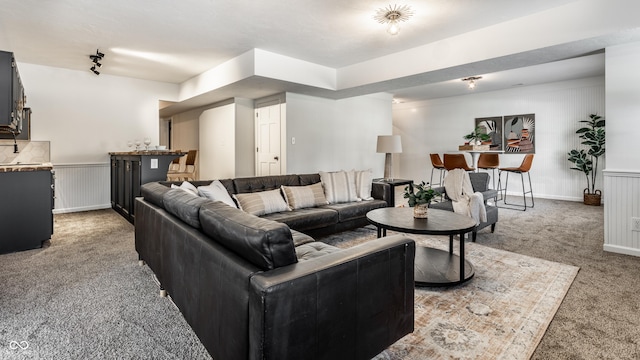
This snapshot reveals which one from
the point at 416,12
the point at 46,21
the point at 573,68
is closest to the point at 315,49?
the point at 416,12

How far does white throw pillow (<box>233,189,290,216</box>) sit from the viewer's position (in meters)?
3.37

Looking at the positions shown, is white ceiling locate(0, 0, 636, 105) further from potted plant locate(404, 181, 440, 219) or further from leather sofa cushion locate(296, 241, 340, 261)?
leather sofa cushion locate(296, 241, 340, 261)

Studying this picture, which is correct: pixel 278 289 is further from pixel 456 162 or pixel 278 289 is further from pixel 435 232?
pixel 456 162

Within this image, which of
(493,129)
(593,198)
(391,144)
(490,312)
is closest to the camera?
(490,312)

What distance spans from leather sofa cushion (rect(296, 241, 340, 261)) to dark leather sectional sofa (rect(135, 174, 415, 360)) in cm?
4

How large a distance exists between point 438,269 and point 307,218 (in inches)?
54.4

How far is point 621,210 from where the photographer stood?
10.8 feet

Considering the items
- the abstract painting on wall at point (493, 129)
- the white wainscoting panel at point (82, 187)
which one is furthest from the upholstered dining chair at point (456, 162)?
the white wainscoting panel at point (82, 187)

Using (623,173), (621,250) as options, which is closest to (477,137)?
(623,173)

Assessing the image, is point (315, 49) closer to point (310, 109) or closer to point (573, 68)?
A: point (310, 109)

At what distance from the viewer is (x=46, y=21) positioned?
3.49m

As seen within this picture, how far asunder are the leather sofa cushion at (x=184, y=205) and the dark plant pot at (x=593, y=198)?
7.18 m

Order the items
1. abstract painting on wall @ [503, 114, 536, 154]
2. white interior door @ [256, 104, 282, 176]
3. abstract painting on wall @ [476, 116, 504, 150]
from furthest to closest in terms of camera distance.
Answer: abstract painting on wall @ [476, 116, 504, 150] → abstract painting on wall @ [503, 114, 536, 154] → white interior door @ [256, 104, 282, 176]

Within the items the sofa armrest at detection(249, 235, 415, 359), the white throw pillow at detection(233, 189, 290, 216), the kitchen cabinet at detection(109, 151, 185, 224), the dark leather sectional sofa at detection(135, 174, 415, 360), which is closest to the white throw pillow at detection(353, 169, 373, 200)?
the white throw pillow at detection(233, 189, 290, 216)
